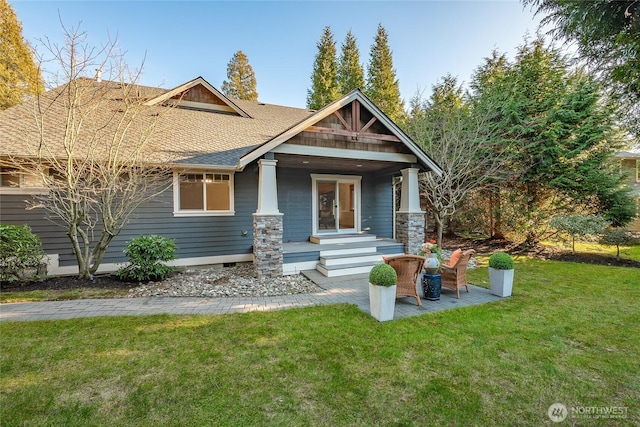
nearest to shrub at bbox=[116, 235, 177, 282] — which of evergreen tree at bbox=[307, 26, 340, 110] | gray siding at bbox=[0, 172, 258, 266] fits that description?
gray siding at bbox=[0, 172, 258, 266]

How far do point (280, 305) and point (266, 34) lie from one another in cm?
1079

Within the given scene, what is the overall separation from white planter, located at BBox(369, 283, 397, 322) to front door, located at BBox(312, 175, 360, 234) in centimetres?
569

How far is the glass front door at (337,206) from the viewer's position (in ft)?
32.9

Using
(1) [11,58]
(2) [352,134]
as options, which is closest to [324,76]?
(2) [352,134]

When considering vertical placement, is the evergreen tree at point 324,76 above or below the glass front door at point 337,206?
above

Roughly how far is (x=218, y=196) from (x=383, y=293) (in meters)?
6.16

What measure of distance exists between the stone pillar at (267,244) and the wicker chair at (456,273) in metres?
3.93

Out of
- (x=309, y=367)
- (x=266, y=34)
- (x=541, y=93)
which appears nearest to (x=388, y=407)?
(x=309, y=367)

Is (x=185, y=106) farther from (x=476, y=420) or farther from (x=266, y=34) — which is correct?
(x=476, y=420)

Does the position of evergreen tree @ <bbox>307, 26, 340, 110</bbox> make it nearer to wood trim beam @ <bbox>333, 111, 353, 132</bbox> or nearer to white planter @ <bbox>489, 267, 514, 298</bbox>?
wood trim beam @ <bbox>333, 111, 353, 132</bbox>

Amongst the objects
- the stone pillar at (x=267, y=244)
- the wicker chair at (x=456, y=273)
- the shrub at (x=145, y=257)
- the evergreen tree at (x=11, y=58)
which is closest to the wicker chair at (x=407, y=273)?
the wicker chair at (x=456, y=273)

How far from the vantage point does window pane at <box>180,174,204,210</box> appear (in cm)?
802

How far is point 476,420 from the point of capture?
7.49 ft

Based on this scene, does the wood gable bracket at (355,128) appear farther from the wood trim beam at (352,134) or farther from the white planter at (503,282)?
the white planter at (503,282)
